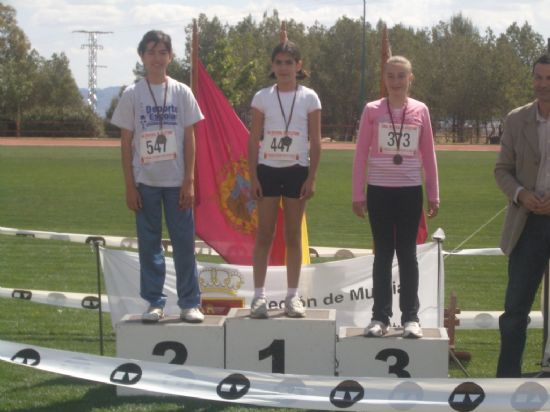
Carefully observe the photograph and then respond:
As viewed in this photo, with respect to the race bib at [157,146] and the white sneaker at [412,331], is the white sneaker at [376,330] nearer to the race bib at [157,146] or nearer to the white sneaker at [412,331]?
the white sneaker at [412,331]

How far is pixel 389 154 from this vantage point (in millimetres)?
6418

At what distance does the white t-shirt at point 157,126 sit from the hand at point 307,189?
2.49ft

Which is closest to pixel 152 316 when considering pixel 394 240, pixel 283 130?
pixel 283 130

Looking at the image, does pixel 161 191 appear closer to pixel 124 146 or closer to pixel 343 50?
pixel 124 146

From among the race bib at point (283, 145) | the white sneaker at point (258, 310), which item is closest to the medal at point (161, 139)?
the race bib at point (283, 145)

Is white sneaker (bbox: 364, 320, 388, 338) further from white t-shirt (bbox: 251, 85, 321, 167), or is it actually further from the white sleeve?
the white sleeve

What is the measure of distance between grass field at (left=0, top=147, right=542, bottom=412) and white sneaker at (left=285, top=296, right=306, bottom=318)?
71 cm

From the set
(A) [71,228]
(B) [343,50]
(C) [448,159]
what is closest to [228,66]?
(B) [343,50]

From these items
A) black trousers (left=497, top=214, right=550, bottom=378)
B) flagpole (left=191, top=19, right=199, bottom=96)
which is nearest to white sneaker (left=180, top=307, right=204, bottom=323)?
black trousers (left=497, top=214, right=550, bottom=378)

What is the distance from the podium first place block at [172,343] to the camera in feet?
20.9

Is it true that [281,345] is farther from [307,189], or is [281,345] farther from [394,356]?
[307,189]

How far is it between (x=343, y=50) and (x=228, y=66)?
43.6 ft

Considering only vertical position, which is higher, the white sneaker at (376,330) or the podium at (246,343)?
the white sneaker at (376,330)

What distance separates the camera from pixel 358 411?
5.29m
